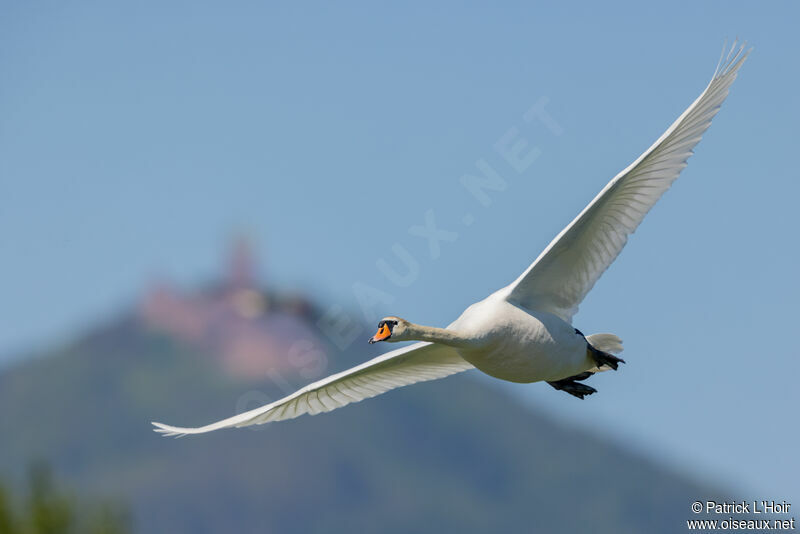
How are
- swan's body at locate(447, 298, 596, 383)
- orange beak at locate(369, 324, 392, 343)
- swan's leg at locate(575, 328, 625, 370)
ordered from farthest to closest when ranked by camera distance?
1. swan's leg at locate(575, 328, 625, 370)
2. swan's body at locate(447, 298, 596, 383)
3. orange beak at locate(369, 324, 392, 343)

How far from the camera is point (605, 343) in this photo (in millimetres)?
16516

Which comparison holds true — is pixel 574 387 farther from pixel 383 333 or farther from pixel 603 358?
pixel 383 333

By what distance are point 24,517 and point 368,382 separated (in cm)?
2127

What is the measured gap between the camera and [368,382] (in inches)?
655

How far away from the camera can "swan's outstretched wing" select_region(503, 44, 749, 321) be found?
15.1 metres

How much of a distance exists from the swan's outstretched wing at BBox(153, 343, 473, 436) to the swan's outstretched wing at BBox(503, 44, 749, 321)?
59.3 inches

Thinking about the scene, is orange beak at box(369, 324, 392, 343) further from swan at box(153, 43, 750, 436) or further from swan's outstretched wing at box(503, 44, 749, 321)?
swan's outstretched wing at box(503, 44, 749, 321)

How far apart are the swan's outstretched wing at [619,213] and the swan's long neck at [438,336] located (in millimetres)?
1110

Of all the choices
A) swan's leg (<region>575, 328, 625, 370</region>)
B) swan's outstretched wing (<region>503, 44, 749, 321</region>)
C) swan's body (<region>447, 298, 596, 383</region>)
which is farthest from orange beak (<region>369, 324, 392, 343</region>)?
swan's leg (<region>575, 328, 625, 370</region>)

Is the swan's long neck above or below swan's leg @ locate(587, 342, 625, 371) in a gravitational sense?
below

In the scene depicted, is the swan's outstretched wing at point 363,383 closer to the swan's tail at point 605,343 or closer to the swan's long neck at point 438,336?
the swan's tail at point 605,343

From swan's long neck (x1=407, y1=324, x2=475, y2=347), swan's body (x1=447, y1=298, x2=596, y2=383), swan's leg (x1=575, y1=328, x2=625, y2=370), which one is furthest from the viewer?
swan's leg (x1=575, y1=328, x2=625, y2=370)

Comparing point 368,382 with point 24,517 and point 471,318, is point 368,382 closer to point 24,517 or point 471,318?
point 471,318

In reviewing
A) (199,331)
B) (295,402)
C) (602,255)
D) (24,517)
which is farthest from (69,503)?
(199,331)
